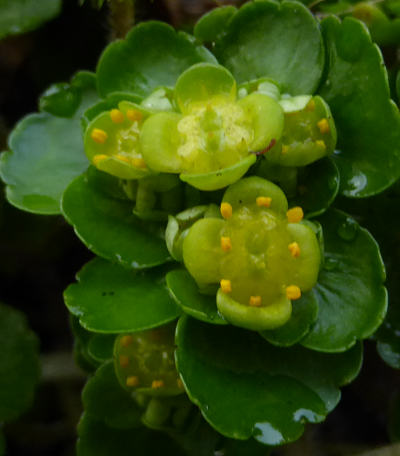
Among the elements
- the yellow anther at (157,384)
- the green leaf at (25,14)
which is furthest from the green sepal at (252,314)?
the green leaf at (25,14)

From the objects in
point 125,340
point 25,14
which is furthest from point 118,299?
point 25,14

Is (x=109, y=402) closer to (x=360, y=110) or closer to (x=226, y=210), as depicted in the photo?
(x=226, y=210)

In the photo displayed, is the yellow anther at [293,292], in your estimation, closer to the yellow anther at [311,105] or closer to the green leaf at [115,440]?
the yellow anther at [311,105]

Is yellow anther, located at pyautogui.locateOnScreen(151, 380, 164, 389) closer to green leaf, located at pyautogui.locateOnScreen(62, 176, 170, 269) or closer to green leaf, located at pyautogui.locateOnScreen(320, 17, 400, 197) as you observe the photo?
green leaf, located at pyautogui.locateOnScreen(62, 176, 170, 269)

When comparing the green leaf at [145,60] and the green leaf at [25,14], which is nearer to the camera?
the green leaf at [145,60]

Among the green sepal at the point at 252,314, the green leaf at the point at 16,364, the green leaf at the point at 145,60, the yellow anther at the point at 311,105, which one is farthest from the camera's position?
the green leaf at the point at 16,364

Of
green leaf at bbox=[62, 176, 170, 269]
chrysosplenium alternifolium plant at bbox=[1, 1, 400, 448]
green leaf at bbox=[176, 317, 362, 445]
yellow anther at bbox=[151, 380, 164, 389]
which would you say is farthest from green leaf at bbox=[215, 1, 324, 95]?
yellow anther at bbox=[151, 380, 164, 389]

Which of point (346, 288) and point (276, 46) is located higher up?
point (276, 46)
